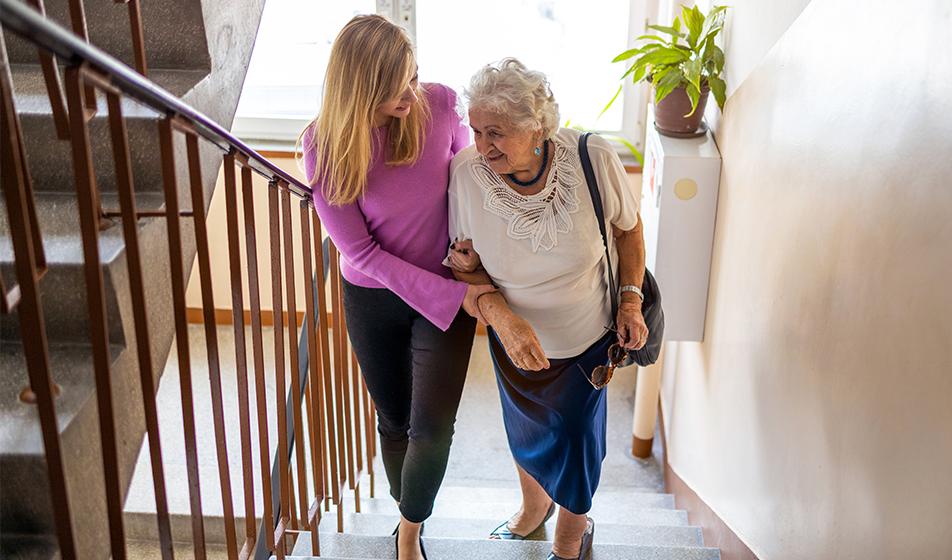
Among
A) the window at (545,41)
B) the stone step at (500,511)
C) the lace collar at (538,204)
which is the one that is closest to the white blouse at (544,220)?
the lace collar at (538,204)

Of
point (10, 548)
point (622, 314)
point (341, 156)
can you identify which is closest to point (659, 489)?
point (622, 314)

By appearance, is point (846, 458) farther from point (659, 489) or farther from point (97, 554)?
point (659, 489)

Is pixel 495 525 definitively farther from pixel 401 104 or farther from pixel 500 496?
pixel 401 104

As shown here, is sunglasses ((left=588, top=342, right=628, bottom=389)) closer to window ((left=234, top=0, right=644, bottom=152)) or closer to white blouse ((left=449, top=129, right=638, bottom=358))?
white blouse ((left=449, top=129, right=638, bottom=358))

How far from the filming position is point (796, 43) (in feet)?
6.72

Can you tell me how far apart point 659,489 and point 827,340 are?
2.37 metres

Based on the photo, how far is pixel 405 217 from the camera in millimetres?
2037

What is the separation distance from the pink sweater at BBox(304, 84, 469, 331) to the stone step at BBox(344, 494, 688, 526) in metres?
1.39

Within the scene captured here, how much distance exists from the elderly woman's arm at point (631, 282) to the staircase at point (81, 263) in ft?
3.24

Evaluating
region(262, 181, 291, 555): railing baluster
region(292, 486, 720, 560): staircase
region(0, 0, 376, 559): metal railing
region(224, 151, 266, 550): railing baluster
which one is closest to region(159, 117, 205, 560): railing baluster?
region(0, 0, 376, 559): metal railing

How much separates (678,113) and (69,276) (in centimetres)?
211

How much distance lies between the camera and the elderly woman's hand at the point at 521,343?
1950mm

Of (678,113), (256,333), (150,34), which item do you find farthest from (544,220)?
(678,113)

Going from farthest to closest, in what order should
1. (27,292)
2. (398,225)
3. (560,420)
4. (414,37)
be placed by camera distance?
(414,37), (560,420), (398,225), (27,292)
